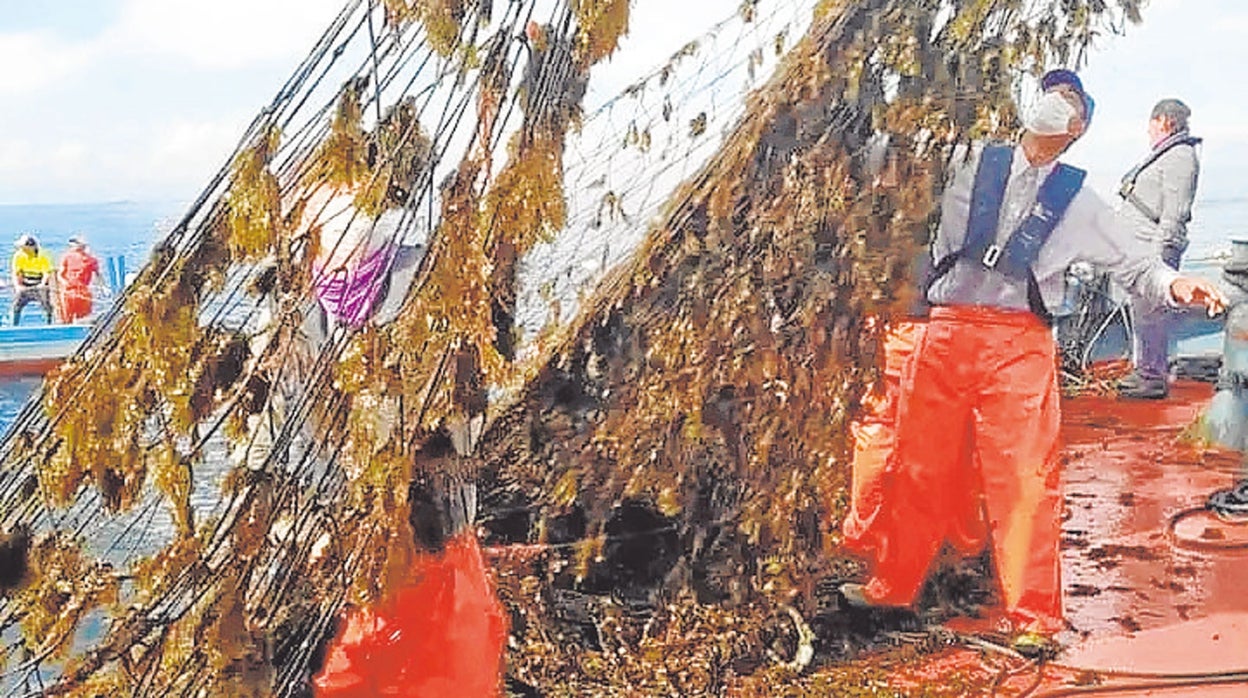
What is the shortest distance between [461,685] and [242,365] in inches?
21.7

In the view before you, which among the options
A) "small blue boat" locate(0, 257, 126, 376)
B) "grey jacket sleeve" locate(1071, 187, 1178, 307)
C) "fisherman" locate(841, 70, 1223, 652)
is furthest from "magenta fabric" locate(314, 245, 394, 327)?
"grey jacket sleeve" locate(1071, 187, 1178, 307)

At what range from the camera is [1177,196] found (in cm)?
366

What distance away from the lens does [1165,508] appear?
11.8ft

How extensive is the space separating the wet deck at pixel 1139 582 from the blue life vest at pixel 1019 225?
1.93ft

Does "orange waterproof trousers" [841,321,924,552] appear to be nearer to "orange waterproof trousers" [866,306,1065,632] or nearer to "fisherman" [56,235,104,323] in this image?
"orange waterproof trousers" [866,306,1065,632]

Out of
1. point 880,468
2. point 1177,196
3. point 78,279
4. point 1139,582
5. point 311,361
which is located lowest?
point 1139,582

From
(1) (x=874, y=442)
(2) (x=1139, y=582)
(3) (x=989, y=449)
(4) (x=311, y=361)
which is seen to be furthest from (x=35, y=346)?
(2) (x=1139, y=582)

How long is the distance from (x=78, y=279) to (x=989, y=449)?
1526 mm

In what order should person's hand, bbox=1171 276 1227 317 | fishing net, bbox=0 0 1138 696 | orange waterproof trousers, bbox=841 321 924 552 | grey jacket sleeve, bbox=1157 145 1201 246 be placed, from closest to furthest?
fishing net, bbox=0 0 1138 696
person's hand, bbox=1171 276 1227 317
orange waterproof trousers, bbox=841 321 924 552
grey jacket sleeve, bbox=1157 145 1201 246

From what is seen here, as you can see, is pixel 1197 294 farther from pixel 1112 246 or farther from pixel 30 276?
pixel 30 276

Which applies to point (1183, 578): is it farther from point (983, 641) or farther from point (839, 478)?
point (839, 478)

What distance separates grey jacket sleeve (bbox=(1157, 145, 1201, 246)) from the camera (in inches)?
138

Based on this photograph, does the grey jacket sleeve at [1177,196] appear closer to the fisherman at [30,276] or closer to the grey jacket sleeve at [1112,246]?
the grey jacket sleeve at [1112,246]

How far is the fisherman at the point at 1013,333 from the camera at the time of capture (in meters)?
2.76
